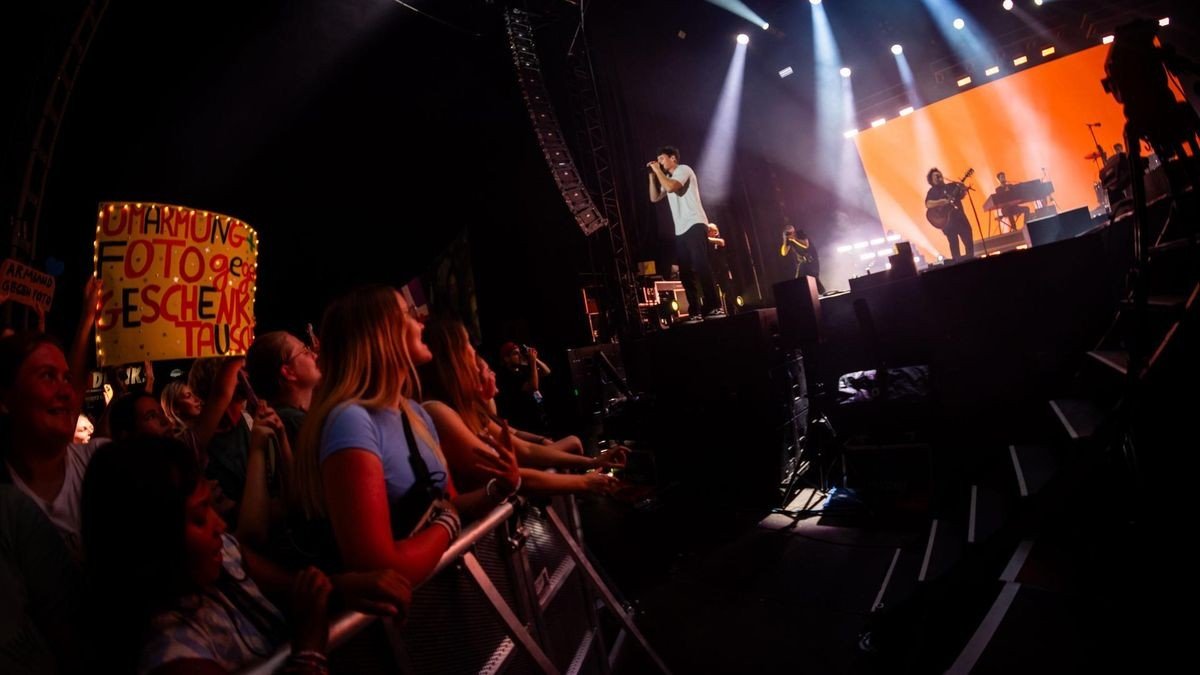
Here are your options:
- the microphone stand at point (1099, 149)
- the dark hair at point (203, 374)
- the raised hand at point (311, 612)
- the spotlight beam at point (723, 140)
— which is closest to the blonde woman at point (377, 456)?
the raised hand at point (311, 612)

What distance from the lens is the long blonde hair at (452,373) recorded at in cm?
219

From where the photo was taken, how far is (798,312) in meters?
5.14

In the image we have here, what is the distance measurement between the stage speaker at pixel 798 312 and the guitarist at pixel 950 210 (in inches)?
225

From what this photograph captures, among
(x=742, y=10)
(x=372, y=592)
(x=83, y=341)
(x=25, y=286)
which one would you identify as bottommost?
(x=372, y=592)

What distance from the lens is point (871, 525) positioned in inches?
159

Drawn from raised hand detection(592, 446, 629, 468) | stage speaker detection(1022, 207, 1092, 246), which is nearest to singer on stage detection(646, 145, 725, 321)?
raised hand detection(592, 446, 629, 468)

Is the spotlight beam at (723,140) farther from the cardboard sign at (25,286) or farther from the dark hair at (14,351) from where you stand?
the dark hair at (14,351)

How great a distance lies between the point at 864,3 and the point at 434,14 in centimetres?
897

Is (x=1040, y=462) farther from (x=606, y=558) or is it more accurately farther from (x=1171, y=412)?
(x=606, y=558)

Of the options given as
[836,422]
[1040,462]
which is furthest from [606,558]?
[1040,462]

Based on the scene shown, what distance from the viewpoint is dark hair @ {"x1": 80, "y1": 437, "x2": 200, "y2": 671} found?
→ 883 millimetres

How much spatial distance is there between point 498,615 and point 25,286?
9.59 ft

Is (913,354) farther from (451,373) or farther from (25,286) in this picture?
(25,286)

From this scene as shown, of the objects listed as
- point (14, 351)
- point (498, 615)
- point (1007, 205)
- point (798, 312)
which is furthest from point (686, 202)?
point (1007, 205)
